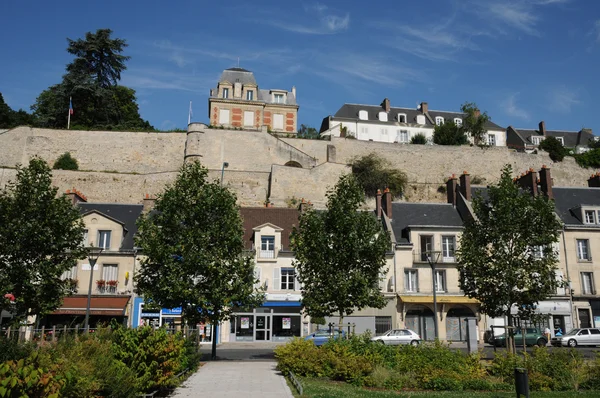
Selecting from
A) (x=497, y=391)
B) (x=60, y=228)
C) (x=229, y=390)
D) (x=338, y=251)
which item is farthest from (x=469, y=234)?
(x=60, y=228)

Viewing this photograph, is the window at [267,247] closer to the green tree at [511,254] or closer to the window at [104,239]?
the window at [104,239]

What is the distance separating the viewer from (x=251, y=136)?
46.8 metres

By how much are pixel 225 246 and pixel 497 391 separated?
1012cm

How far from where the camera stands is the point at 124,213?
29094mm

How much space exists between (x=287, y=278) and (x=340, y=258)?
907 centimetres

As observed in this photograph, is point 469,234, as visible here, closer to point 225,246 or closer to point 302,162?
point 225,246

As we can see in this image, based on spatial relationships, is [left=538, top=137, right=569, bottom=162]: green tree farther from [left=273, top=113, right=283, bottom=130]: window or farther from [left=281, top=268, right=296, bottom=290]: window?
[left=281, top=268, right=296, bottom=290]: window

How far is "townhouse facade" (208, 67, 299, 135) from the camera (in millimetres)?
51250

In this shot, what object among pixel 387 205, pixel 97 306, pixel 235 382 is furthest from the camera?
pixel 387 205

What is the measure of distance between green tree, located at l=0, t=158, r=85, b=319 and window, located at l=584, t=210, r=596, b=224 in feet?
85.6

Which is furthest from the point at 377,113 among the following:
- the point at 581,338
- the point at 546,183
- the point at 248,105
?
the point at 581,338

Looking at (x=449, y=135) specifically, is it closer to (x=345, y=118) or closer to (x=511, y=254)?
(x=345, y=118)

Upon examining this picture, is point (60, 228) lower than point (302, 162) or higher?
lower

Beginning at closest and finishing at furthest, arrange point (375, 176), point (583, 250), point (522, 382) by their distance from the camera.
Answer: point (522, 382), point (583, 250), point (375, 176)
